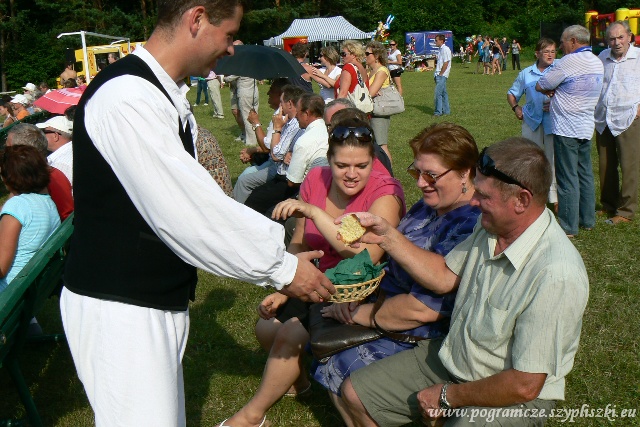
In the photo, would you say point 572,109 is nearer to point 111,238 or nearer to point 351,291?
point 351,291

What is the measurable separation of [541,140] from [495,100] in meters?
12.2

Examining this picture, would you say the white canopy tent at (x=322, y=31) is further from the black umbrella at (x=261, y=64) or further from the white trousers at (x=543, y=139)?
the white trousers at (x=543, y=139)

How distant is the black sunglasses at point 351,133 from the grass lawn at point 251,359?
158cm

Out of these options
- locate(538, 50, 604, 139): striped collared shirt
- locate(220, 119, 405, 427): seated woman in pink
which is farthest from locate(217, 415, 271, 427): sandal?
locate(538, 50, 604, 139): striped collared shirt

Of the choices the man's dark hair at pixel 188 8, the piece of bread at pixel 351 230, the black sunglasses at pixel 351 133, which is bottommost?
the piece of bread at pixel 351 230

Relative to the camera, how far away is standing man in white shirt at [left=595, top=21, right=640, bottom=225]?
6.96 metres

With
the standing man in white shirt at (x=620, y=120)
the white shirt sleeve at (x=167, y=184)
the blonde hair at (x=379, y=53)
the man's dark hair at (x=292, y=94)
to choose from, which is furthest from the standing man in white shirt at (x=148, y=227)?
the blonde hair at (x=379, y=53)

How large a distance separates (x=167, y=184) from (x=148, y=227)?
0.62ft

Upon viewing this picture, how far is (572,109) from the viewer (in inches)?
260

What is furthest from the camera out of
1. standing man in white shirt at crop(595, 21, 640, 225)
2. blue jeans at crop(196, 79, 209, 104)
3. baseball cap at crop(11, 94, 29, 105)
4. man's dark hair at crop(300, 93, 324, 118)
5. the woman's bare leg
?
blue jeans at crop(196, 79, 209, 104)

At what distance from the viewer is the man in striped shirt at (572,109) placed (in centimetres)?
661

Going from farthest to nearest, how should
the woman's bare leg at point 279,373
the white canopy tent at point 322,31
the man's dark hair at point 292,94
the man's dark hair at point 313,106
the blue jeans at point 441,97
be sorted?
the white canopy tent at point 322,31
the blue jeans at point 441,97
the man's dark hair at point 292,94
the man's dark hair at point 313,106
the woman's bare leg at point 279,373

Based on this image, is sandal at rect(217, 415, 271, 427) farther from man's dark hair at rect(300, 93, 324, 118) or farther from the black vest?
man's dark hair at rect(300, 93, 324, 118)

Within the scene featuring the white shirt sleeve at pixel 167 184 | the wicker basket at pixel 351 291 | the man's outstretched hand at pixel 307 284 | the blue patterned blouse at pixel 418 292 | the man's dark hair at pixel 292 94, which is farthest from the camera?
the man's dark hair at pixel 292 94
